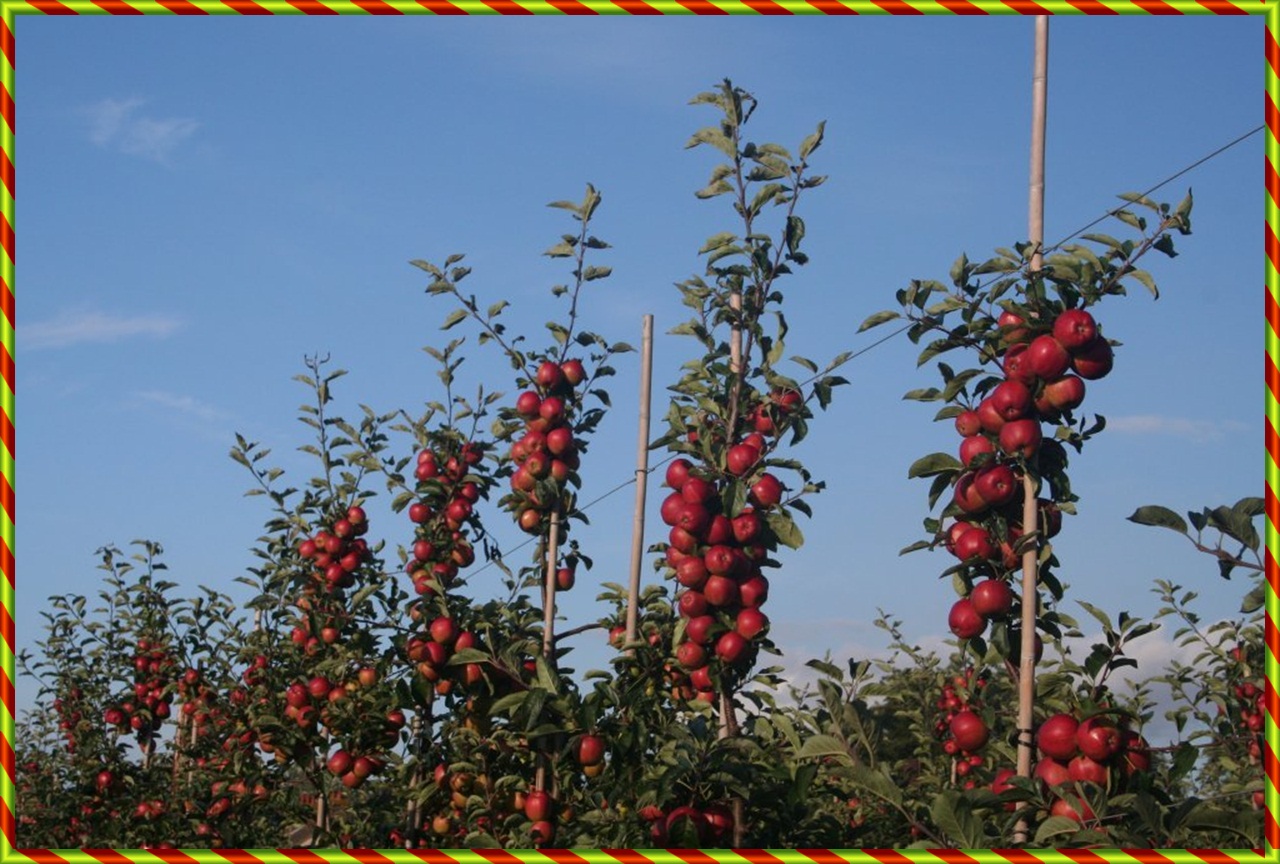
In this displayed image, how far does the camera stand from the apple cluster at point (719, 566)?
5629 millimetres

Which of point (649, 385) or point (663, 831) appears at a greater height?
point (649, 385)

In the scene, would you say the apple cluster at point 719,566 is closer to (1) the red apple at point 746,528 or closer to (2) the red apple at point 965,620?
(1) the red apple at point 746,528

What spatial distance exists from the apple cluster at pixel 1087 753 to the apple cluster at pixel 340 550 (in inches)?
223

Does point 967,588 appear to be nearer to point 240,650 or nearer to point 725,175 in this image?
point 725,175

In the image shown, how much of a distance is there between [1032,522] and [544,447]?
3382 millimetres

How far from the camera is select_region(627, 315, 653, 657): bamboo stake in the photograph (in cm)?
672

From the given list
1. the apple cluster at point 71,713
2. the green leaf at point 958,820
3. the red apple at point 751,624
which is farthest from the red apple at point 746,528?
the apple cluster at point 71,713

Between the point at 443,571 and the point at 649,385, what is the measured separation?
1836mm

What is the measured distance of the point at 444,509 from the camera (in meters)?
8.41

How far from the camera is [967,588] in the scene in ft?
15.4

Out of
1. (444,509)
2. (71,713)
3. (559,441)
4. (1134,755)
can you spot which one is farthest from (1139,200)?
(71,713)

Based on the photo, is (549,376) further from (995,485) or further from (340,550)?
(995,485)

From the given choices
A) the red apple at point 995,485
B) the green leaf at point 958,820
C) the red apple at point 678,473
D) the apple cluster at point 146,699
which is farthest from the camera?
the apple cluster at point 146,699

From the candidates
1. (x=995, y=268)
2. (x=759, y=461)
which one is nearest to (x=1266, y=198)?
(x=995, y=268)
